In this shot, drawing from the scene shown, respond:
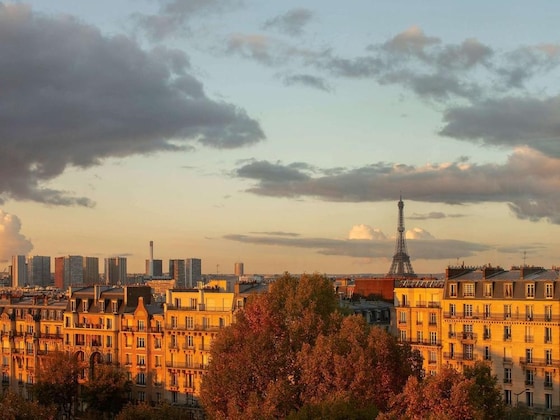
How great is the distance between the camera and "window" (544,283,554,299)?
93.2 m

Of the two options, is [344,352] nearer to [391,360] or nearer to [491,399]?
[391,360]

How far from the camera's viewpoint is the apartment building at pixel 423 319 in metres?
103

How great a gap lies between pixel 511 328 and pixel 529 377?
16.9 ft

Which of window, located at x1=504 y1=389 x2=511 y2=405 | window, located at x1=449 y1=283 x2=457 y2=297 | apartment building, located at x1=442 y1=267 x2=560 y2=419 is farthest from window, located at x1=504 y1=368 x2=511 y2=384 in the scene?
window, located at x1=449 y1=283 x2=457 y2=297

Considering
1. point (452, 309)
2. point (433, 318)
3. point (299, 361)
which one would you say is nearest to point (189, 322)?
point (433, 318)

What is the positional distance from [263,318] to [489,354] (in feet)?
82.7

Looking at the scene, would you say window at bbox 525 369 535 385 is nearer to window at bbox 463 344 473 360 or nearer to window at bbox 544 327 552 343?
window at bbox 544 327 552 343

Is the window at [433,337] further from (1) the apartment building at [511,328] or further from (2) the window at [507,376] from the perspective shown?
(2) the window at [507,376]

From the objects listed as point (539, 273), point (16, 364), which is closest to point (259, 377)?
point (539, 273)

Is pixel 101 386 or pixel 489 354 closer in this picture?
pixel 489 354

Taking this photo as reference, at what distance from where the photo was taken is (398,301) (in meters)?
107

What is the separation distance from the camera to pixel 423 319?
342 feet

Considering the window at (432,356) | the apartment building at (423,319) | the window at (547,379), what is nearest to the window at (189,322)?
the apartment building at (423,319)

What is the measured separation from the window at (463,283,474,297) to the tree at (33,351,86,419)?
4654 centimetres
